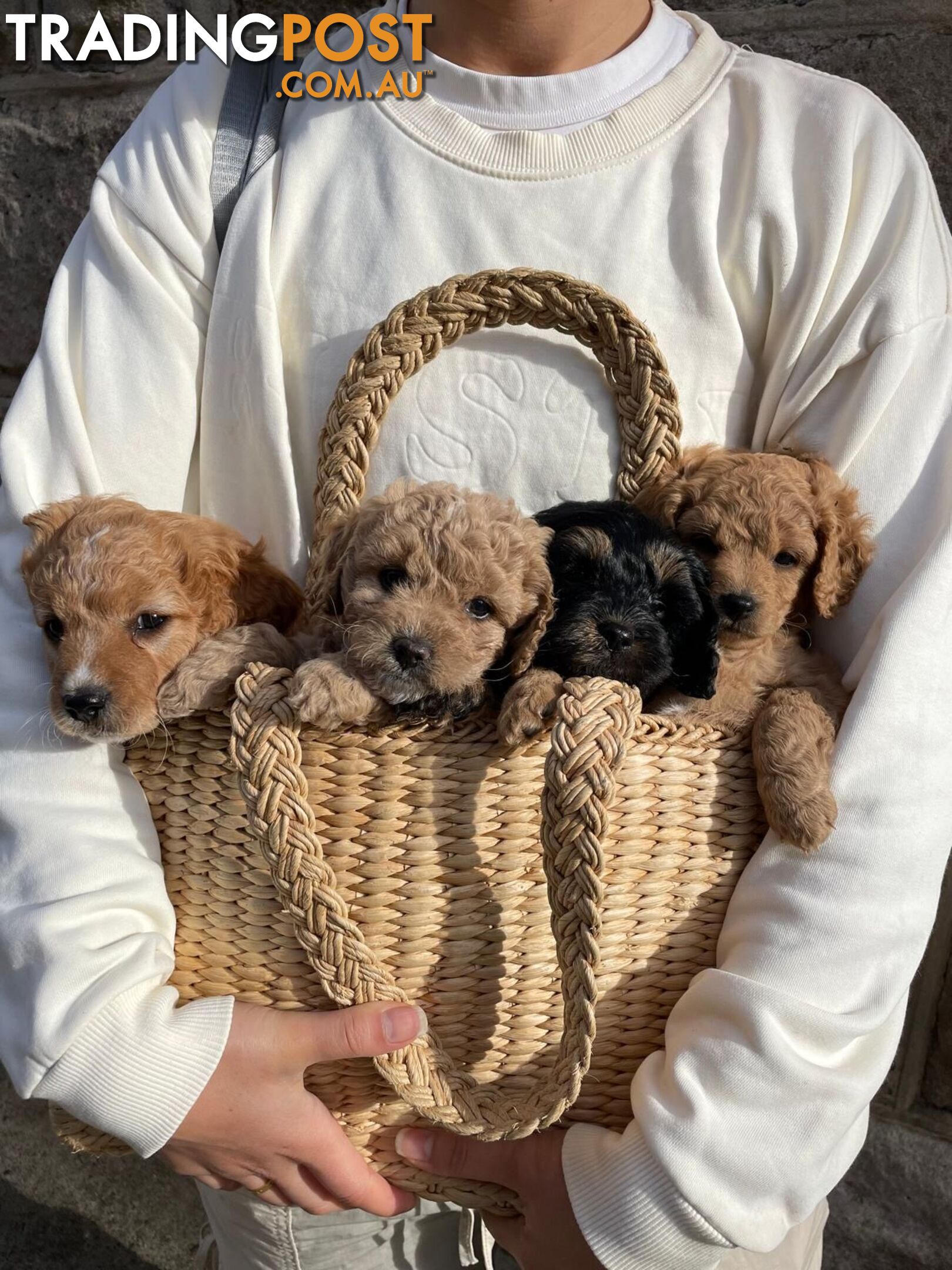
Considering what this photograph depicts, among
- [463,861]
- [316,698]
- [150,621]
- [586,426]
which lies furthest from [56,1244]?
[586,426]

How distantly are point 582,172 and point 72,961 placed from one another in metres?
1.48

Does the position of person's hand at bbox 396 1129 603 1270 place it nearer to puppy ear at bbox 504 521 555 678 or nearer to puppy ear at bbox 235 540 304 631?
puppy ear at bbox 504 521 555 678

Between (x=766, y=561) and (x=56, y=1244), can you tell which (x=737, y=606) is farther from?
(x=56, y=1244)

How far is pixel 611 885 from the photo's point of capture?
140 centimetres

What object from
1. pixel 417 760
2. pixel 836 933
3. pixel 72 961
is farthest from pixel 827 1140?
pixel 72 961

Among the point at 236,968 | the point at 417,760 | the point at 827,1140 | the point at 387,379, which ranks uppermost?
the point at 387,379

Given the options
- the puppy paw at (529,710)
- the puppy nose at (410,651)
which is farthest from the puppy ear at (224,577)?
the puppy paw at (529,710)

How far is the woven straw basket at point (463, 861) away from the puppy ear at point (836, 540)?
26 centimetres

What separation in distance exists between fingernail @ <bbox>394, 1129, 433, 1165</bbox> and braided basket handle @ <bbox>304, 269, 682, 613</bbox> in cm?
82

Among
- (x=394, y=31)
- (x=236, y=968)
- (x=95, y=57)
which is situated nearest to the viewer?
(x=236, y=968)

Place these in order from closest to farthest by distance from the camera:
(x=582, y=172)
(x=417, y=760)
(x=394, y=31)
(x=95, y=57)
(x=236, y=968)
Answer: (x=417, y=760) < (x=236, y=968) < (x=582, y=172) < (x=394, y=31) < (x=95, y=57)

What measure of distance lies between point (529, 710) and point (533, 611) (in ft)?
0.68

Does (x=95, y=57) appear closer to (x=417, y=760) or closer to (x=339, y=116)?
(x=339, y=116)

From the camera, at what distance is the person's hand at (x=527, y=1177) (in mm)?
1457
